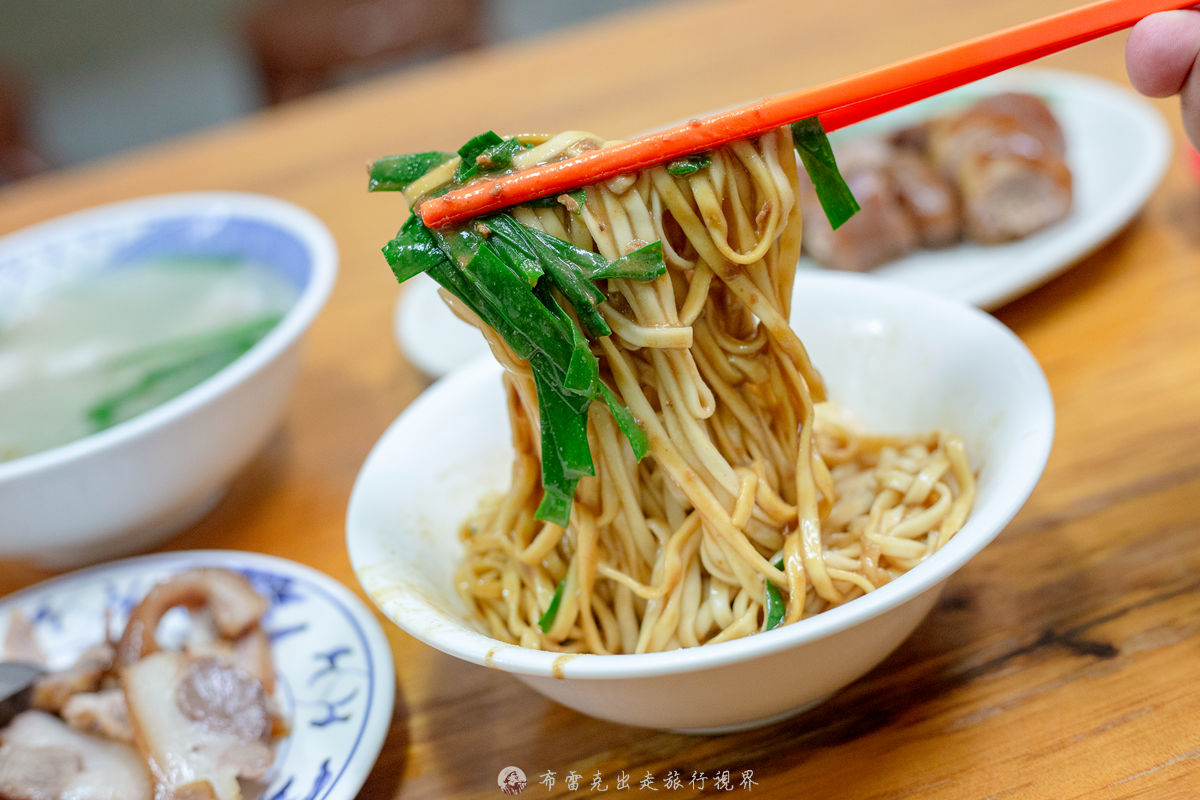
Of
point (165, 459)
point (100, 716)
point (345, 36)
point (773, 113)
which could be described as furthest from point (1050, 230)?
point (345, 36)

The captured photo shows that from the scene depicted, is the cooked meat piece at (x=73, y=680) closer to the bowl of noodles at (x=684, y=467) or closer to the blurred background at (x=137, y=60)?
the bowl of noodles at (x=684, y=467)

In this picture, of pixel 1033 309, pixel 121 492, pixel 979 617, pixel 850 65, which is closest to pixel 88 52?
pixel 850 65

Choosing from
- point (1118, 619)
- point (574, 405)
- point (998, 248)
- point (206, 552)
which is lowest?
point (998, 248)

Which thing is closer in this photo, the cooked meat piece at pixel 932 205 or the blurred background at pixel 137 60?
the cooked meat piece at pixel 932 205

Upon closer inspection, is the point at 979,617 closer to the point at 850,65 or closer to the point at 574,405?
the point at 574,405

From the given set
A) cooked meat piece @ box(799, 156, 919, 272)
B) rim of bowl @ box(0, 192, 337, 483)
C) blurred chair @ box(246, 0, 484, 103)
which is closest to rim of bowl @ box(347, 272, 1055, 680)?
rim of bowl @ box(0, 192, 337, 483)

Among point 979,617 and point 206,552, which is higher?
point 206,552

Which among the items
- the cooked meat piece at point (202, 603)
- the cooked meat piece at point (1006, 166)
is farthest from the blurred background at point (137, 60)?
the cooked meat piece at point (202, 603)
